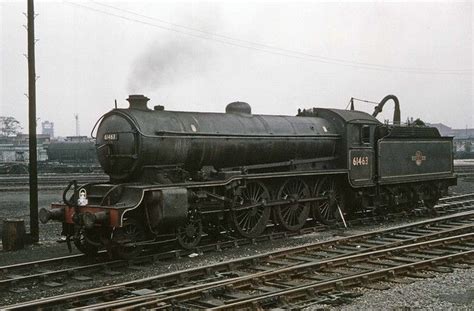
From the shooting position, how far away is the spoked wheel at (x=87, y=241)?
32.5ft

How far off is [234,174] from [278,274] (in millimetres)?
3584

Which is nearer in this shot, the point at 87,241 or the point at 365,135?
the point at 87,241

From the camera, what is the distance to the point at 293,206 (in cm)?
1309

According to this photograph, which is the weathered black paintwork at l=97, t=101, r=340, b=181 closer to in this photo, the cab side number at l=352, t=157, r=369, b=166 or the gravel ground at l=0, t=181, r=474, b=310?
the cab side number at l=352, t=157, r=369, b=166

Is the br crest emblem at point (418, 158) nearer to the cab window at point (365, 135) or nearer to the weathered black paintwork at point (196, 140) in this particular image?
the cab window at point (365, 135)

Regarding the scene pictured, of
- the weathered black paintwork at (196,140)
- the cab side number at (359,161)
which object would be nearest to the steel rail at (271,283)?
the weathered black paintwork at (196,140)

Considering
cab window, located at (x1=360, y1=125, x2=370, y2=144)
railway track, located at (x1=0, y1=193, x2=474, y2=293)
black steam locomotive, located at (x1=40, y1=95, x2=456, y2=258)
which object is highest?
cab window, located at (x1=360, y1=125, x2=370, y2=144)

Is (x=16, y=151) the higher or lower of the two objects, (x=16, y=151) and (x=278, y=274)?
the higher

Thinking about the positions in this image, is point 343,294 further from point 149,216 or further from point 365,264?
point 149,216

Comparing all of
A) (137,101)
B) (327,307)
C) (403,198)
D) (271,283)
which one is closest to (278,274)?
(271,283)

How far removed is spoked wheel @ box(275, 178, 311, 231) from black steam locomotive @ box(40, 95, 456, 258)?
3 cm

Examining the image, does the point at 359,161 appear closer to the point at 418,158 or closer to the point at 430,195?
the point at 418,158

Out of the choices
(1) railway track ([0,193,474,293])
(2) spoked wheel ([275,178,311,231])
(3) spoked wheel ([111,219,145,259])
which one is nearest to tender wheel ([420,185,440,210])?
(2) spoked wheel ([275,178,311,231])

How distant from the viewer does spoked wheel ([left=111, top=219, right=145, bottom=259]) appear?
31.5 feet
